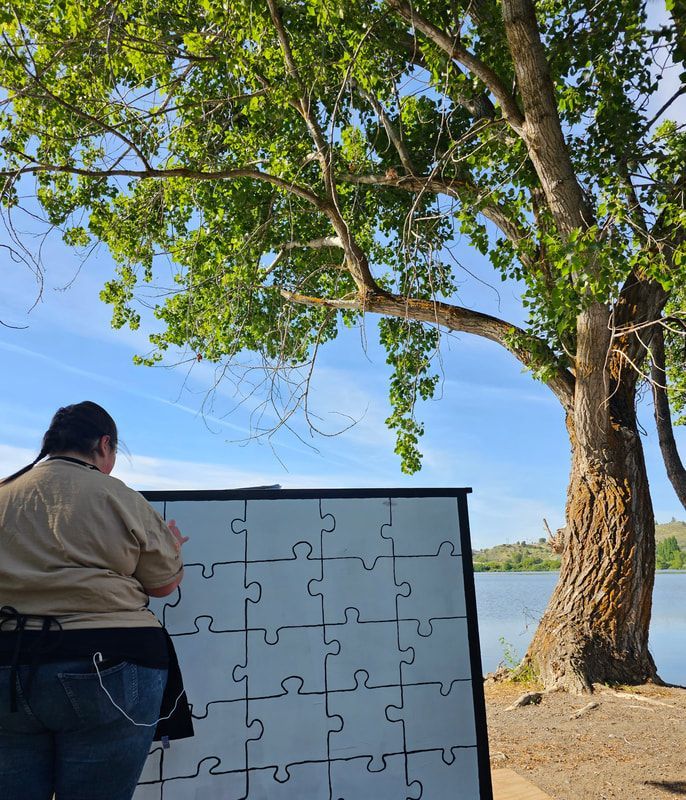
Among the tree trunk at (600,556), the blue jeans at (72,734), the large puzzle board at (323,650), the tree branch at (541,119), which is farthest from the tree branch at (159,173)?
the blue jeans at (72,734)

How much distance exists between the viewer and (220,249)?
10.1m

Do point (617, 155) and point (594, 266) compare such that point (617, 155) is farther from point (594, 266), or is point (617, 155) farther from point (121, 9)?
point (121, 9)

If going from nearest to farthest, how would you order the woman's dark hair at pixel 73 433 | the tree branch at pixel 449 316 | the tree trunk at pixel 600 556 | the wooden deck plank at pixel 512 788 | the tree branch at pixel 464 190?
the woman's dark hair at pixel 73 433, the wooden deck plank at pixel 512 788, the tree trunk at pixel 600 556, the tree branch at pixel 464 190, the tree branch at pixel 449 316

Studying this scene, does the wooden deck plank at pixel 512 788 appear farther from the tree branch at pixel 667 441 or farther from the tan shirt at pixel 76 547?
the tree branch at pixel 667 441

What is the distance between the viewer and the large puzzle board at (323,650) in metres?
3.38

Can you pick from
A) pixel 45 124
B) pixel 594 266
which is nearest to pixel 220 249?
pixel 45 124

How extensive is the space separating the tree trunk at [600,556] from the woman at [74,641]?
231 inches

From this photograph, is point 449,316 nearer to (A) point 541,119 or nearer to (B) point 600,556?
(A) point 541,119

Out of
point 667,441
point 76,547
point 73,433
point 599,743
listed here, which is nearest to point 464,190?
point 667,441

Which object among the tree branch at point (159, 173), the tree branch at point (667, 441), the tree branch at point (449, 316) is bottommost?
the tree branch at point (667, 441)

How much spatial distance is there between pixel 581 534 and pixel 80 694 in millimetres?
6320

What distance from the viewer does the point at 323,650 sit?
357cm

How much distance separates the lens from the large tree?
6.58 m

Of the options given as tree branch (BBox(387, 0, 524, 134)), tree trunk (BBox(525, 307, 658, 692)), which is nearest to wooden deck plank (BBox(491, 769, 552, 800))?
tree trunk (BBox(525, 307, 658, 692))
